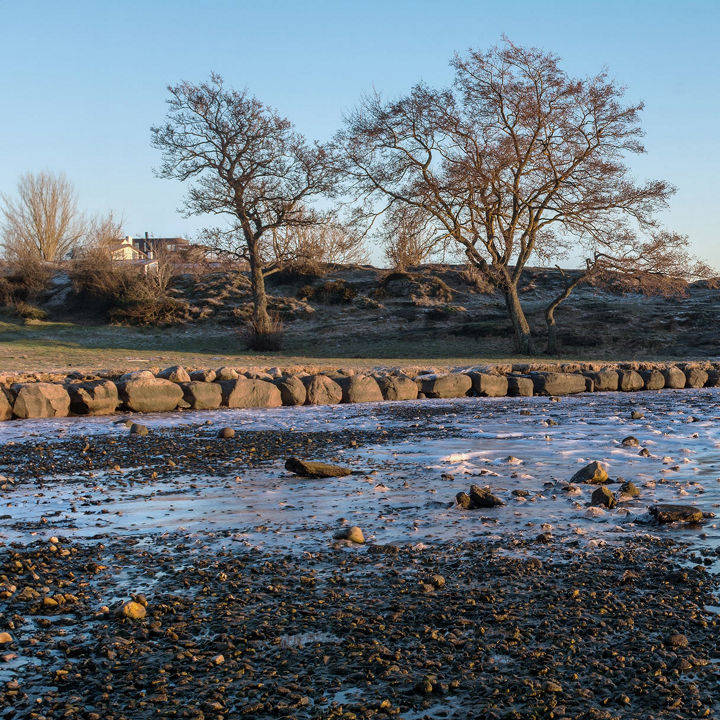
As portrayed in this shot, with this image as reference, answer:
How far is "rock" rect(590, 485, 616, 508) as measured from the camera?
4723mm

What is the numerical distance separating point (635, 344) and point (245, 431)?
16.0 meters

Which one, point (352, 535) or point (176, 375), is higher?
point (176, 375)

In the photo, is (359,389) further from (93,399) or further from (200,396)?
(93,399)

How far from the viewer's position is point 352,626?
2.97m

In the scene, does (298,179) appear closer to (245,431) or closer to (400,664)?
(245,431)

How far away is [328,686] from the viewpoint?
8.25ft

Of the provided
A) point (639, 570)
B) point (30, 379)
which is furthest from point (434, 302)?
point (639, 570)

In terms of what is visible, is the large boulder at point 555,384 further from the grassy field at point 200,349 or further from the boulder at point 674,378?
the grassy field at point 200,349

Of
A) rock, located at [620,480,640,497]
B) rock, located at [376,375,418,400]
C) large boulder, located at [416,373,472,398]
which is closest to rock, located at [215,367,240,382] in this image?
rock, located at [376,375,418,400]

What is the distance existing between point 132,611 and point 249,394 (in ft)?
26.2

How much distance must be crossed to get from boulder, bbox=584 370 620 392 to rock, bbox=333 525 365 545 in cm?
1025

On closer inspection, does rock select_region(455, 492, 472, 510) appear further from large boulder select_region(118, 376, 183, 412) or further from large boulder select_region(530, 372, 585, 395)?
large boulder select_region(530, 372, 585, 395)

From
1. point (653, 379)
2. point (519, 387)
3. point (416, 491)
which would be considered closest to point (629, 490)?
point (416, 491)

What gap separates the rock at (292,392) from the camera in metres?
11.3
